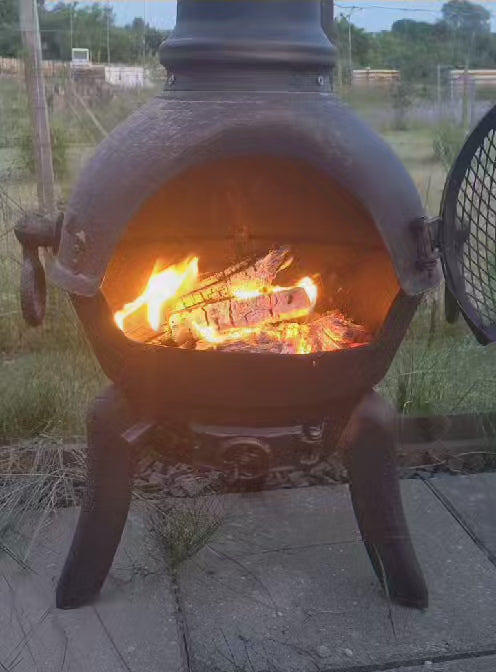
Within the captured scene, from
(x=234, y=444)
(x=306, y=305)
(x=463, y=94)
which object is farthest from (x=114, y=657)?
(x=463, y=94)

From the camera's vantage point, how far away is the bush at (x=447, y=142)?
149 inches

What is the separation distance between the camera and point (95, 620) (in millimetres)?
1988

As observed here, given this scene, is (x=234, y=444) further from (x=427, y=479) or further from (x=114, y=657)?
(x=427, y=479)

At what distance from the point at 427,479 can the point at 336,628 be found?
2.61ft

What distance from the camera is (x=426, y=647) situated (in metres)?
1.91

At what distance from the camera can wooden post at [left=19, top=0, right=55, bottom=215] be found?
328 cm

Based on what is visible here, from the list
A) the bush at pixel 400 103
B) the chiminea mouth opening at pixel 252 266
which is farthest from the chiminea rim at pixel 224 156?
the bush at pixel 400 103

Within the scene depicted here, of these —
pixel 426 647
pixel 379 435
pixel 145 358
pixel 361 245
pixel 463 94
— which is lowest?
pixel 426 647

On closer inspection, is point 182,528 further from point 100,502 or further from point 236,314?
point 236,314

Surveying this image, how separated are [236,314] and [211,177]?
0.34 m

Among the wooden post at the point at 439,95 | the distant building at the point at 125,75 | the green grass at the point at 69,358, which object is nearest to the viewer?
the green grass at the point at 69,358

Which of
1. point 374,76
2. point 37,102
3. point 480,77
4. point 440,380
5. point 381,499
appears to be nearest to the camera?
point 381,499

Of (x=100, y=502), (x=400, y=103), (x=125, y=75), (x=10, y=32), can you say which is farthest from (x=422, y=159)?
(x=100, y=502)

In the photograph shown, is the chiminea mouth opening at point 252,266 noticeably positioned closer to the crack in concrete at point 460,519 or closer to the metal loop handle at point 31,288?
the metal loop handle at point 31,288
